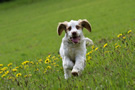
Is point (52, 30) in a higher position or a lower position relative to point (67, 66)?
lower

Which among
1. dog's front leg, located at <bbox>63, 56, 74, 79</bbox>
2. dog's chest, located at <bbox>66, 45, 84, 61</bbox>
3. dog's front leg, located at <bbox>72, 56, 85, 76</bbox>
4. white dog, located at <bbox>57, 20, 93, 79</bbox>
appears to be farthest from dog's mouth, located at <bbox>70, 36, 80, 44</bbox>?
dog's front leg, located at <bbox>63, 56, 74, 79</bbox>

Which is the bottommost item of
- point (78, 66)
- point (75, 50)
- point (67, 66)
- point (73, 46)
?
point (67, 66)

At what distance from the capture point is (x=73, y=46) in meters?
6.64

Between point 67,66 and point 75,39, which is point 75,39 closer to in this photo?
point 75,39

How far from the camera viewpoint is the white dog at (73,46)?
6.31 metres

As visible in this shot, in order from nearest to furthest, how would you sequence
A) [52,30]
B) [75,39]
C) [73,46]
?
1. [75,39]
2. [73,46]
3. [52,30]

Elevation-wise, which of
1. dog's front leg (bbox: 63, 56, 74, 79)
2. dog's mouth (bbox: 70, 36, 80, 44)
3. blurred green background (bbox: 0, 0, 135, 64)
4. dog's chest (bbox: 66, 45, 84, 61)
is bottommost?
blurred green background (bbox: 0, 0, 135, 64)

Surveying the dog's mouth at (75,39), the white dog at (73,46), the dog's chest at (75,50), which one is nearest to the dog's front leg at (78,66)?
the white dog at (73,46)

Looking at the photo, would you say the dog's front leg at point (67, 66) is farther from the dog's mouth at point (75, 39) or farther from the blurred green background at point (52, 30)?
the blurred green background at point (52, 30)

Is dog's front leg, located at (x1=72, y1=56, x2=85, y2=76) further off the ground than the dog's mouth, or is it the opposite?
the dog's mouth

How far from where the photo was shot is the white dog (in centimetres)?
631

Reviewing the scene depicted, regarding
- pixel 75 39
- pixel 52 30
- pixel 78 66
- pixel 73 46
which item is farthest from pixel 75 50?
pixel 52 30

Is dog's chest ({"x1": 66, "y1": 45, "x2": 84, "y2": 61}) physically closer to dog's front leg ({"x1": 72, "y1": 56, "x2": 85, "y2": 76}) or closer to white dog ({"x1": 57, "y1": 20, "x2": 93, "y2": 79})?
white dog ({"x1": 57, "y1": 20, "x2": 93, "y2": 79})

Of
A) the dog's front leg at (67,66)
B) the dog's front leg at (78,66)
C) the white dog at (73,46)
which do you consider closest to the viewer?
the dog's front leg at (78,66)
